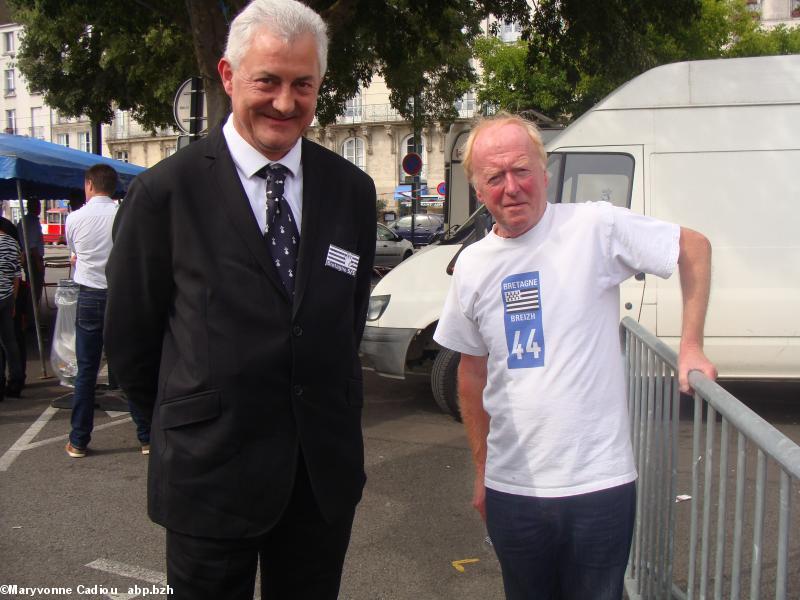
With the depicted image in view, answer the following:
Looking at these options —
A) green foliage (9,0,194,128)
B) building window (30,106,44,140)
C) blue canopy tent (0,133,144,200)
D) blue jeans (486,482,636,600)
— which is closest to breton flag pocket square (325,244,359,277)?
blue jeans (486,482,636,600)

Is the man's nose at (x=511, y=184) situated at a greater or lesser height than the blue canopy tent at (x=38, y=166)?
lesser

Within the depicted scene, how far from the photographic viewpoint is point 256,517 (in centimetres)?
187

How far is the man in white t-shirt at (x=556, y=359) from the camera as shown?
2018mm

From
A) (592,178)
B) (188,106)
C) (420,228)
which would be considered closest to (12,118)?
(420,228)

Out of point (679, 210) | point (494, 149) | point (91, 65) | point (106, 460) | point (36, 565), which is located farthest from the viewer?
point (91, 65)

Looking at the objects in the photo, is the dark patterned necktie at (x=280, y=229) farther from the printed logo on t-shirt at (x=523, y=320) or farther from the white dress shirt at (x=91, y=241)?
the white dress shirt at (x=91, y=241)

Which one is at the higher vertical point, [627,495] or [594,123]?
[594,123]

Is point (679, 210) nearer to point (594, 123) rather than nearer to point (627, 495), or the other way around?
point (594, 123)

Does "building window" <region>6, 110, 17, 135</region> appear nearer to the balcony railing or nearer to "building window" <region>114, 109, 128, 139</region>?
"building window" <region>114, 109, 128, 139</region>

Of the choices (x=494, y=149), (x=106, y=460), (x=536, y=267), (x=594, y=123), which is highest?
(x=594, y=123)


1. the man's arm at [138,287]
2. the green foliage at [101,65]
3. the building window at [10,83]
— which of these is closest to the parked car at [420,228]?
the green foliage at [101,65]

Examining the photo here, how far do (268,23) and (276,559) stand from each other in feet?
4.41

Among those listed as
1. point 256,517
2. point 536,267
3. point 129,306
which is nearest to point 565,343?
point 536,267

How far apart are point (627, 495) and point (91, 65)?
18474 millimetres
